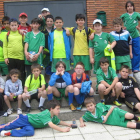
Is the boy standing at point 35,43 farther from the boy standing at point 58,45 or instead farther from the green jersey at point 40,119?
the green jersey at point 40,119

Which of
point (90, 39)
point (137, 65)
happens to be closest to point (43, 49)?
point (90, 39)

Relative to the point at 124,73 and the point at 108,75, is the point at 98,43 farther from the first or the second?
the point at 124,73

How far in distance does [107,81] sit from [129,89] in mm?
506

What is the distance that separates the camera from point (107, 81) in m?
5.10

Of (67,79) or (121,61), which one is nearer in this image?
(67,79)

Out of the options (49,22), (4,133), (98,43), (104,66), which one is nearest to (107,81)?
(104,66)

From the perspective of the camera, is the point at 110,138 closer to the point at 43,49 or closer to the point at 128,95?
the point at 128,95

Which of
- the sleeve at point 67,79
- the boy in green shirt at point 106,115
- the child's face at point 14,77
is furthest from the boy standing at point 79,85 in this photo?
the child's face at point 14,77

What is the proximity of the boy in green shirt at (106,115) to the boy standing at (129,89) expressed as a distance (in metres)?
0.51

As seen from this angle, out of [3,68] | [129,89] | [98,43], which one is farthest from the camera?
[3,68]

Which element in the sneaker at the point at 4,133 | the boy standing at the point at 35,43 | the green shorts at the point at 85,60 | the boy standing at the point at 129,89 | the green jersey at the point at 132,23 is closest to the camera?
the sneaker at the point at 4,133

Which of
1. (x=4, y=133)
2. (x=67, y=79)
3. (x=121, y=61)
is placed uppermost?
(x=121, y=61)

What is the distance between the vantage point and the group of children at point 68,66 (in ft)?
14.4

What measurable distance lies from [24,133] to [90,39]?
2619mm
